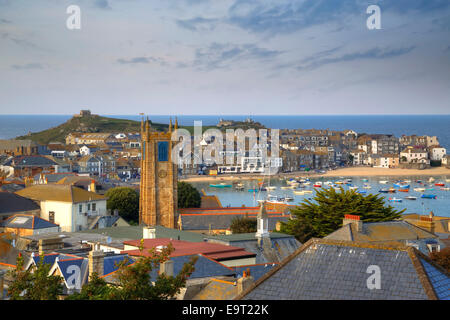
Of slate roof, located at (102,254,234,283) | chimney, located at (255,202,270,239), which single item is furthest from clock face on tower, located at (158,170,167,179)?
slate roof, located at (102,254,234,283)

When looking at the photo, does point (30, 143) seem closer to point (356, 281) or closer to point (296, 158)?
point (296, 158)

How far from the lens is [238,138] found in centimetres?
15812

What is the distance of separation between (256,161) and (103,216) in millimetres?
101840

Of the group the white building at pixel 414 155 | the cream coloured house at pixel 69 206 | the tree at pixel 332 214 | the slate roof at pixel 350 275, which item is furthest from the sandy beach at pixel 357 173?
the slate roof at pixel 350 275

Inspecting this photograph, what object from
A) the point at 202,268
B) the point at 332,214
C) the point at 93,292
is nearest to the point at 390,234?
the point at 332,214

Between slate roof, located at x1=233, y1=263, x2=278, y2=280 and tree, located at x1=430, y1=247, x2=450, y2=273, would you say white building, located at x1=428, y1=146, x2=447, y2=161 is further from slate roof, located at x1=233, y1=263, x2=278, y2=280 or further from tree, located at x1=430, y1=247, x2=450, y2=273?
slate roof, located at x1=233, y1=263, x2=278, y2=280

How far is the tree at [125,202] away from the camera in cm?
5416

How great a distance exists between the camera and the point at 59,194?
4484 centimetres

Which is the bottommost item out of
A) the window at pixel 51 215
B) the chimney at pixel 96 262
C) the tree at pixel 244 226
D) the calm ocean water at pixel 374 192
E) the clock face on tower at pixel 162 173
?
the calm ocean water at pixel 374 192

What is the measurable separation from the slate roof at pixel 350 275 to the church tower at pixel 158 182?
39.8 meters

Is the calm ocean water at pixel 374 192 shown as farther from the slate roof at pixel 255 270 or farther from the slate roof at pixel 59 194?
the slate roof at pixel 255 270

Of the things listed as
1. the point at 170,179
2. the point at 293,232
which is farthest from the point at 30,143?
the point at 293,232

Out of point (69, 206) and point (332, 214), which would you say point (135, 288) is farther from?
point (69, 206)

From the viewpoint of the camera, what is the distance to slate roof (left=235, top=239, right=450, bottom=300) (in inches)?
349
